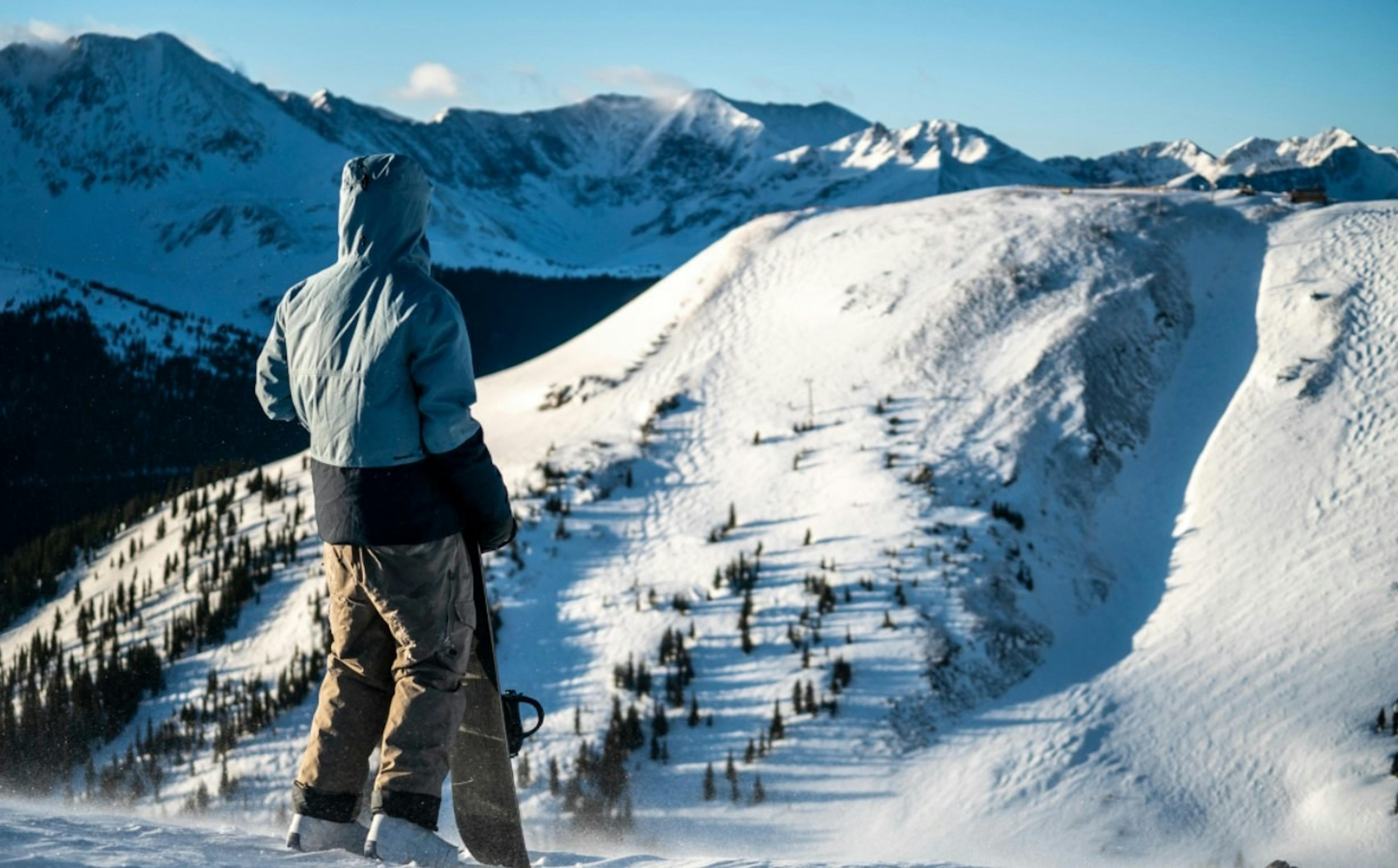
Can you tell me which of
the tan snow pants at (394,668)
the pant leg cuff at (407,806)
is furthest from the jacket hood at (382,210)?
the pant leg cuff at (407,806)

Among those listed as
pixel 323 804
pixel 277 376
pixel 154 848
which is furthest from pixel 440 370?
pixel 154 848

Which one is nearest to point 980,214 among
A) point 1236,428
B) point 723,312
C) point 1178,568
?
point 723,312

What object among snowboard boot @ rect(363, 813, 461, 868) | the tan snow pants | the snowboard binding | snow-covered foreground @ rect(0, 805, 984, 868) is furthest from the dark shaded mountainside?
snowboard boot @ rect(363, 813, 461, 868)

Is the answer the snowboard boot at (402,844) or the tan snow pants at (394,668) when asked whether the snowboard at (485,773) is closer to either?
the tan snow pants at (394,668)

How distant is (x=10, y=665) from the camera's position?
1959 centimetres

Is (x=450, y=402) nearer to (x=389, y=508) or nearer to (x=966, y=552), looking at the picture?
(x=389, y=508)

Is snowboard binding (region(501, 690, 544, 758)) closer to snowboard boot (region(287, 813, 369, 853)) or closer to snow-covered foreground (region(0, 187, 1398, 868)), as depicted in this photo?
snowboard boot (region(287, 813, 369, 853))

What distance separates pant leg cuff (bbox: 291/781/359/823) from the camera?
621 cm

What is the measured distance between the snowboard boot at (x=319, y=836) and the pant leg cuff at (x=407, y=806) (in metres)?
0.30

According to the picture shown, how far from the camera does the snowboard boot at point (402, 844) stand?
5.91 metres

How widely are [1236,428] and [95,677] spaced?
18.2m

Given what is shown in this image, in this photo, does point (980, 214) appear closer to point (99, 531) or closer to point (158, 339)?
point (99, 531)

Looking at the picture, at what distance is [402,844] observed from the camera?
5945mm

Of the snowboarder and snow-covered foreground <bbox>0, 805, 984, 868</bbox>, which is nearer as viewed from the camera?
snow-covered foreground <bbox>0, 805, 984, 868</bbox>
